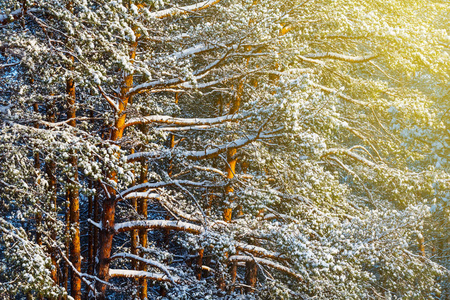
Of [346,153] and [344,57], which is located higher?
[344,57]

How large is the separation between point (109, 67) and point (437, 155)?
35.3 feet

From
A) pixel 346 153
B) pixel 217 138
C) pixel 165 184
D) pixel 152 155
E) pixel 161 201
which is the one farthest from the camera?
pixel 346 153

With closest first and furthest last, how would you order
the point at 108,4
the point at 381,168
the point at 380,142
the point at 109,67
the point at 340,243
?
1. the point at 108,4
2. the point at 340,243
3. the point at 109,67
4. the point at 381,168
5. the point at 380,142

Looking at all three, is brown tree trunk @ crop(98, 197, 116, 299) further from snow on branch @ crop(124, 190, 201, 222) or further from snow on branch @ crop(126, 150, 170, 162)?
snow on branch @ crop(126, 150, 170, 162)

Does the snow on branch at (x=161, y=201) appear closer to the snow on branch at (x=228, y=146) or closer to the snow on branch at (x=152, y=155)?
the snow on branch at (x=152, y=155)

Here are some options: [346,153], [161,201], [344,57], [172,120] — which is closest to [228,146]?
[172,120]

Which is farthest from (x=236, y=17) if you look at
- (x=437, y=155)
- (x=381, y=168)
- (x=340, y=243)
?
(x=437, y=155)

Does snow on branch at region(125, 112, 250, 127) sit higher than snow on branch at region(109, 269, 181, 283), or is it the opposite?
snow on branch at region(125, 112, 250, 127)

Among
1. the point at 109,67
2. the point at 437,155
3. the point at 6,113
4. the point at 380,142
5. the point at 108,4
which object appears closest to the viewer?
the point at 108,4

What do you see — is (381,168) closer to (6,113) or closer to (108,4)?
(108,4)

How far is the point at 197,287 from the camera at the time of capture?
754cm

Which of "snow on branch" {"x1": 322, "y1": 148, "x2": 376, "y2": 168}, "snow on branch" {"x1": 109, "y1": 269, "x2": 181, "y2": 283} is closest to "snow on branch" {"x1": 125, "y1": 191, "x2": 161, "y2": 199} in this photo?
"snow on branch" {"x1": 109, "y1": 269, "x2": 181, "y2": 283}

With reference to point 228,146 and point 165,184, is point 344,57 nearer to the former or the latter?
point 228,146

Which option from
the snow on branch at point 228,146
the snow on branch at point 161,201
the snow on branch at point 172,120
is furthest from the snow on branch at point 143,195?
the snow on branch at point 172,120
